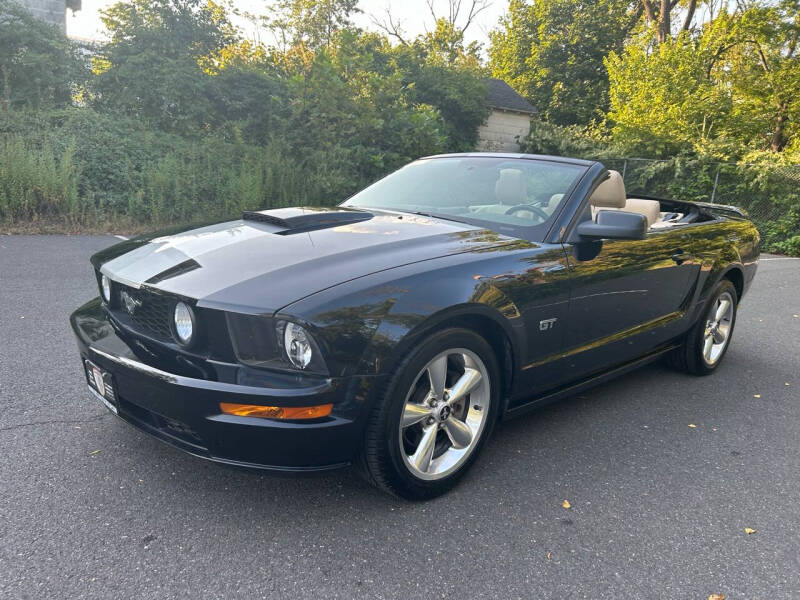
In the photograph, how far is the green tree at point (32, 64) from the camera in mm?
11078

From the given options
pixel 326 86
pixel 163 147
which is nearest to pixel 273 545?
pixel 163 147

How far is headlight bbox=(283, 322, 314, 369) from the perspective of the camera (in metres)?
2.01

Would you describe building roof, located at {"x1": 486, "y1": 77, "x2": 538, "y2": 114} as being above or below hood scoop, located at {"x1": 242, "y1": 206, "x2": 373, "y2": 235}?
above

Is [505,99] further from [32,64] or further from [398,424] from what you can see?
[398,424]

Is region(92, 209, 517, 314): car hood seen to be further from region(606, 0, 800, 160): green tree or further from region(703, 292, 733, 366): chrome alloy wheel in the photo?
region(606, 0, 800, 160): green tree

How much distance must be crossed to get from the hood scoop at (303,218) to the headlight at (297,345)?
32.6 inches

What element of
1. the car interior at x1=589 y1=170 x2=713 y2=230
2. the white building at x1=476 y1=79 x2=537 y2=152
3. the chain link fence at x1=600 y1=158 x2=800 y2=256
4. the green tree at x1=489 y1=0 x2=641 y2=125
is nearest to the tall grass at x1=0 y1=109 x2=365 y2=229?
the chain link fence at x1=600 y1=158 x2=800 y2=256

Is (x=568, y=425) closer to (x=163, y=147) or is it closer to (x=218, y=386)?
(x=218, y=386)

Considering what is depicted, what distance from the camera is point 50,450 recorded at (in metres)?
2.65

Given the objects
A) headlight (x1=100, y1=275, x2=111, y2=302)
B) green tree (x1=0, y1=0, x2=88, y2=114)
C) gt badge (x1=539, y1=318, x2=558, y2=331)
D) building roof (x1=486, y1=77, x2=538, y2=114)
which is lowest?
gt badge (x1=539, y1=318, x2=558, y2=331)

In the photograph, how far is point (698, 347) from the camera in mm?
4207

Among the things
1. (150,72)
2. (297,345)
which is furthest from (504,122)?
(297,345)

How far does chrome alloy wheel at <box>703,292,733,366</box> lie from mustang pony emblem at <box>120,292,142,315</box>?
3.74 metres

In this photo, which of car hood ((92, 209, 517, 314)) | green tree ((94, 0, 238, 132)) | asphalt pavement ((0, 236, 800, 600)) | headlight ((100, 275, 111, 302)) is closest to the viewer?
asphalt pavement ((0, 236, 800, 600))
